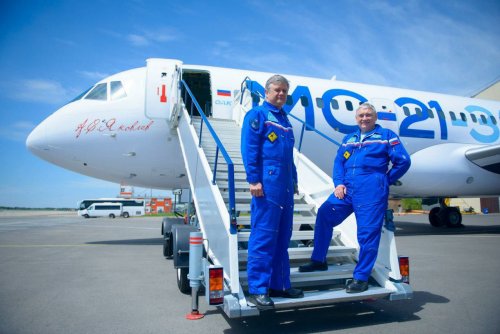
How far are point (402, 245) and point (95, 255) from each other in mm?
7902

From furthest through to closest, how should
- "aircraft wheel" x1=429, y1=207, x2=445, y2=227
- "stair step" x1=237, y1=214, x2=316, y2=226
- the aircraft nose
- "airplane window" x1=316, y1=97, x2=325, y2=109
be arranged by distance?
Result: "aircraft wheel" x1=429, y1=207, x2=445, y2=227
"airplane window" x1=316, y1=97, x2=325, y2=109
the aircraft nose
"stair step" x1=237, y1=214, x2=316, y2=226

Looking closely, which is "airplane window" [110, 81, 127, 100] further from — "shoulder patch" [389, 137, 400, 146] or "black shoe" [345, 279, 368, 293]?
"black shoe" [345, 279, 368, 293]

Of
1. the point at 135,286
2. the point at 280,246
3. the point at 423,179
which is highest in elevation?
the point at 423,179

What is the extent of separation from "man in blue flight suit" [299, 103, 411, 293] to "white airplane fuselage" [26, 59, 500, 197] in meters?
4.25

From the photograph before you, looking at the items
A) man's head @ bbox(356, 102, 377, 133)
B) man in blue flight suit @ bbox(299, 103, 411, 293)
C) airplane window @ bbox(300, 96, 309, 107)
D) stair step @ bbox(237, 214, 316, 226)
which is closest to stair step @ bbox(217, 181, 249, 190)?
stair step @ bbox(237, 214, 316, 226)

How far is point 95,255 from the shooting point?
7773 millimetres

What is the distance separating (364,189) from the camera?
3621 mm

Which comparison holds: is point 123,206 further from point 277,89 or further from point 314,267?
point 277,89

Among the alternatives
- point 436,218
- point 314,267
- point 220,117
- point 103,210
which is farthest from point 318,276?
point 103,210

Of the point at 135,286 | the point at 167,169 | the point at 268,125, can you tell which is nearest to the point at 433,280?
the point at 268,125

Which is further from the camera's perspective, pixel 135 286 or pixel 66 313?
pixel 135 286

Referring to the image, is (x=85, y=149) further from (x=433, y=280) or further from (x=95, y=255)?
(x=433, y=280)

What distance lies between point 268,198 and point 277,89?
1.13m

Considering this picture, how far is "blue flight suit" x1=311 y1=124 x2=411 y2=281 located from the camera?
3521 millimetres
